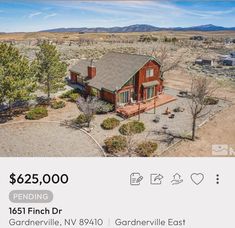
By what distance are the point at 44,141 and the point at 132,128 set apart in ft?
13.9

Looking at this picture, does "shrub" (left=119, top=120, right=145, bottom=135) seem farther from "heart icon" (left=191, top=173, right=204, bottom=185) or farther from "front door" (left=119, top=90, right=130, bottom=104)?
"heart icon" (left=191, top=173, right=204, bottom=185)

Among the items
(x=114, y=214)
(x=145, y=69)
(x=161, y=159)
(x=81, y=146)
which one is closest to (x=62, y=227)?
(x=114, y=214)

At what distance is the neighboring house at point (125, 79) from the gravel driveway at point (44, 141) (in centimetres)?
457

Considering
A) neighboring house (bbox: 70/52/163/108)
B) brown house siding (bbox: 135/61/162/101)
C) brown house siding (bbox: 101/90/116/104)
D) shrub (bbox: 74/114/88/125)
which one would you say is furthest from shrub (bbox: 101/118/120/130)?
brown house siding (bbox: 135/61/162/101)

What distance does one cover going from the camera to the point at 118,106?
52.3 feet

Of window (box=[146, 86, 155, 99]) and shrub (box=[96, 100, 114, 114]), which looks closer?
shrub (box=[96, 100, 114, 114])

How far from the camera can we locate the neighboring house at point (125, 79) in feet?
53.0

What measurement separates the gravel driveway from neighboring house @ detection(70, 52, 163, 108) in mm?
4572

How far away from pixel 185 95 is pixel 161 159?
52.3 ft

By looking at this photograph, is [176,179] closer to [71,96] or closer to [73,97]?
[73,97]

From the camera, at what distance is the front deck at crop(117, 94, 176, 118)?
14.9 m

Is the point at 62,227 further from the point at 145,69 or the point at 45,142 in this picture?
the point at 145,69

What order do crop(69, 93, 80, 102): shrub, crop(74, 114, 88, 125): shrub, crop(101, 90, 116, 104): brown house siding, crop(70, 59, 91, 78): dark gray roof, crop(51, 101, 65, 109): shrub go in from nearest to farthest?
crop(74, 114, 88, 125): shrub, crop(51, 101, 65, 109): shrub, crop(101, 90, 116, 104): brown house siding, crop(69, 93, 80, 102): shrub, crop(70, 59, 91, 78): dark gray roof

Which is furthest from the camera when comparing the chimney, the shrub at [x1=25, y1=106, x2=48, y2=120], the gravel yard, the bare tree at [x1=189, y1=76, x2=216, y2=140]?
the chimney
